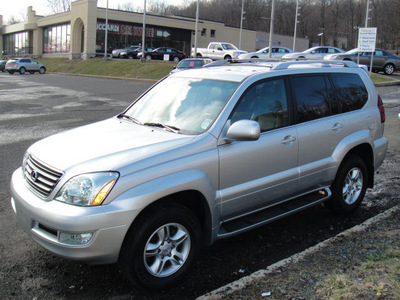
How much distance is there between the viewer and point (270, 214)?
4.17m

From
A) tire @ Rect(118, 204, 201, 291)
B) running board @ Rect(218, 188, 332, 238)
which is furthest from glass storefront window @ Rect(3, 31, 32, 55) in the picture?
tire @ Rect(118, 204, 201, 291)

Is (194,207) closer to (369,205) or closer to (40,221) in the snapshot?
(40,221)

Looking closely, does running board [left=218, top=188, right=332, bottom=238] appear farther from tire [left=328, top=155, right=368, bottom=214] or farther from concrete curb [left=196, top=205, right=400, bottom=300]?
concrete curb [left=196, top=205, right=400, bottom=300]

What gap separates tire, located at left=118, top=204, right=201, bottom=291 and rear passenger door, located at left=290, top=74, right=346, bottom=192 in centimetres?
156

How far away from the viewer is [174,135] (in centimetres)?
377

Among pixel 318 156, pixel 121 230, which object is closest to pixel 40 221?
pixel 121 230

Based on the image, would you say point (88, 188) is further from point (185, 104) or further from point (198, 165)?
point (185, 104)

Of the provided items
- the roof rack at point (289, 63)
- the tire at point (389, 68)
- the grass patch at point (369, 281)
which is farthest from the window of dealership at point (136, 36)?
the grass patch at point (369, 281)

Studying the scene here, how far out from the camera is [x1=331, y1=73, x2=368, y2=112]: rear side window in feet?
16.4

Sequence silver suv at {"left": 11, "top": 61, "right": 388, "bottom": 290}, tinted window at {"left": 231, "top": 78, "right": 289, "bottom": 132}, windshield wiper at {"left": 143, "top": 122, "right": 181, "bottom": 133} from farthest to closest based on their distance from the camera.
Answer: tinted window at {"left": 231, "top": 78, "right": 289, "bottom": 132}, windshield wiper at {"left": 143, "top": 122, "right": 181, "bottom": 133}, silver suv at {"left": 11, "top": 61, "right": 388, "bottom": 290}

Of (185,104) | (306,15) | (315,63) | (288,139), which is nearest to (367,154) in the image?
(315,63)

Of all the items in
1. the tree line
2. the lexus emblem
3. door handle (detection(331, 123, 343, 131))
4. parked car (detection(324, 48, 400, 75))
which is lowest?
the lexus emblem

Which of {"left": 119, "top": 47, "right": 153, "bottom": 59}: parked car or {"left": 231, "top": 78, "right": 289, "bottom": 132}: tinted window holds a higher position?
{"left": 119, "top": 47, "right": 153, "bottom": 59}: parked car

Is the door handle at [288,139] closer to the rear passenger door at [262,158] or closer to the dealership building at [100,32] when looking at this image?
the rear passenger door at [262,158]
